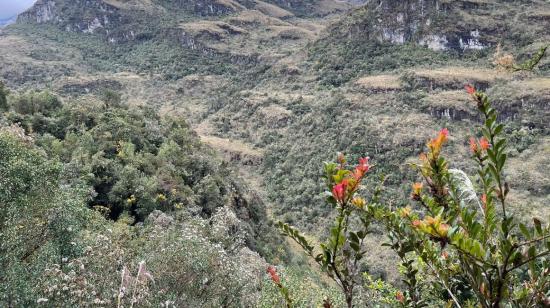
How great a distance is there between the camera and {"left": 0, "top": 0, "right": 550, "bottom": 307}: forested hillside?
2.84 m

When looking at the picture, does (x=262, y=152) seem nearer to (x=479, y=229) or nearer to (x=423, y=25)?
(x=423, y=25)

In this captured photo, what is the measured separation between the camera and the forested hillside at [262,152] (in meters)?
2.84

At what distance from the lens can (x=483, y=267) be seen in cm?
224

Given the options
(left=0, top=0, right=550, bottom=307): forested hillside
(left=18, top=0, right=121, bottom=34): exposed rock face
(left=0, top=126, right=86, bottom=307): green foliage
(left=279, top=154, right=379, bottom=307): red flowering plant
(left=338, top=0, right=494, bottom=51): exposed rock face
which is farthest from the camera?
(left=18, top=0, right=121, bottom=34): exposed rock face

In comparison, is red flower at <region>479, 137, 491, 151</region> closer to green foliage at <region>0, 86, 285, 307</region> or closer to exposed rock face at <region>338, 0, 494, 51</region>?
green foliage at <region>0, 86, 285, 307</region>

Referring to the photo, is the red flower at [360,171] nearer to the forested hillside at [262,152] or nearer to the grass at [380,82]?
the forested hillside at [262,152]

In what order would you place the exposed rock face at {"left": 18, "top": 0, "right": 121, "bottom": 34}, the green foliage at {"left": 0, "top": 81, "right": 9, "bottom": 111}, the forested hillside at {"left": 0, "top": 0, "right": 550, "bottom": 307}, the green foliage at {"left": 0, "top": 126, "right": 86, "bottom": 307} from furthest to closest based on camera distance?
the exposed rock face at {"left": 18, "top": 0, "right": 121, "bottom": 34} → the green foliage at {"left": 0, "top": 81, "right": 9, "bottom": 111} → the green foliage at {"left": 0, "top": 126, "right": 86, "bottom": 307} → the forested hillside at {"left": 0, "top": 0, "right": 550, "bottom": 307}

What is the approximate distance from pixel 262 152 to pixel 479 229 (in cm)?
7072

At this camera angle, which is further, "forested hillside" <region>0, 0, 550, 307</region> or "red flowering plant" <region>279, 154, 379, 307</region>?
"forested hillside" <region>0, 0, 550, 307</region>

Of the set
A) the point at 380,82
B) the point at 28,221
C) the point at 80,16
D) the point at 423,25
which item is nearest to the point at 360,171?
the point at 28,221

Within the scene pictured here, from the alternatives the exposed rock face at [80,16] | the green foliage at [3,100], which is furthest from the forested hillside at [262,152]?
the exposed rock face at [80,16]

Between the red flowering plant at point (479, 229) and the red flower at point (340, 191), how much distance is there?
32 centimetres

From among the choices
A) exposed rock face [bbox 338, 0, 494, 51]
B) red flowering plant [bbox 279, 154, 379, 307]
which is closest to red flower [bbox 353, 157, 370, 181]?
red flowering plant [bbox 279, 154, 379, 307]

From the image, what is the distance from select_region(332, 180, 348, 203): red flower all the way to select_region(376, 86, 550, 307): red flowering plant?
32cm
